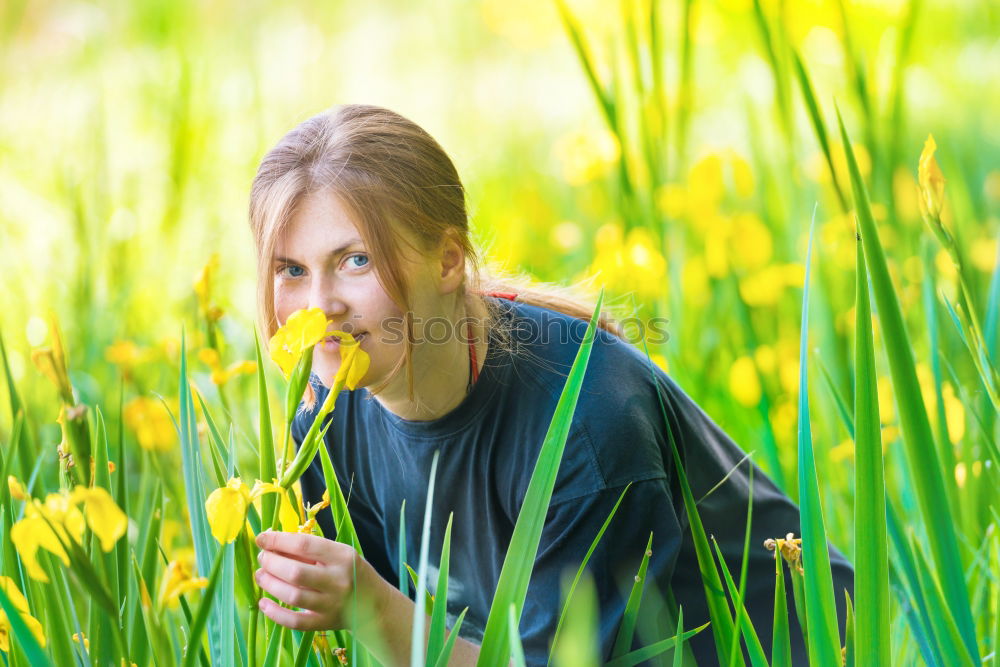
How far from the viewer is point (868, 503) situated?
1.84 ft

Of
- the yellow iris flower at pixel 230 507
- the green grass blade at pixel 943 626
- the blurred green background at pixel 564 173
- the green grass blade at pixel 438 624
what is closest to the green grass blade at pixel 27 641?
the yellow iris flower at pixel 230 507

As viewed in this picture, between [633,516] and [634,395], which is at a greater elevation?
[634,395]

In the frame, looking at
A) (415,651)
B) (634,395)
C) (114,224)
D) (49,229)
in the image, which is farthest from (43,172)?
(415,651)

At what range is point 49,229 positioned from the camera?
233 centimetres

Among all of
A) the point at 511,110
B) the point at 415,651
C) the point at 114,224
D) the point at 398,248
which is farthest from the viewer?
the point at 511,110

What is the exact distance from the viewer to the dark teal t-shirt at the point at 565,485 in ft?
2.85

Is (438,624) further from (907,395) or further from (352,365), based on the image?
(907,395)

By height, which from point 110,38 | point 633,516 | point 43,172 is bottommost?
point 633,516

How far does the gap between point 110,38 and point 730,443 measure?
10.8 ft

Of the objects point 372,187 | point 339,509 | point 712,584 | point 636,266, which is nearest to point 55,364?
point 339,509

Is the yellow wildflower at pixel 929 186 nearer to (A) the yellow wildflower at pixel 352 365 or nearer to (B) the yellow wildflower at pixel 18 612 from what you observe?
(A) the yellow wildflower at pixel 352 365

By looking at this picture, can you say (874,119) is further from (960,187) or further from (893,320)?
(960,187)

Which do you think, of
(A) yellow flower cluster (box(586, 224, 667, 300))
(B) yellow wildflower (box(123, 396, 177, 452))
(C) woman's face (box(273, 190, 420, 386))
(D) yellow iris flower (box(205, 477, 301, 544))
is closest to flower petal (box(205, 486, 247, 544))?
(D) yellow iris flower (box(205, 477, 301, 544))

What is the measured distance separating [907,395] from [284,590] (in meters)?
0.39
